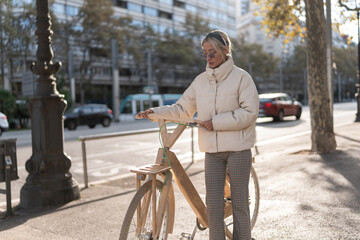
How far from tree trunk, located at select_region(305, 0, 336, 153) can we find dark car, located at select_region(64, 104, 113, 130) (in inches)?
760

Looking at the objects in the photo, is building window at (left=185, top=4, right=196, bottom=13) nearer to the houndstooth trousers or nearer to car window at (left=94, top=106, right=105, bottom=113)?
car window at (left=94, top=106, right=105, bottom=113)

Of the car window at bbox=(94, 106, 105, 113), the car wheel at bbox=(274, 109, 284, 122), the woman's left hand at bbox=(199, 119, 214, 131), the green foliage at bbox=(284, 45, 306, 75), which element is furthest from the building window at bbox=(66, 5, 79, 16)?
the woman's left hand at bbox=(199, 119, 214, 131)

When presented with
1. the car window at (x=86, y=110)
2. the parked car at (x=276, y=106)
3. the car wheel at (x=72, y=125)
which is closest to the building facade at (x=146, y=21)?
the car window at (x=86, y=110)

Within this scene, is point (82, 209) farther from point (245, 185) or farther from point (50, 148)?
point (245, 185)

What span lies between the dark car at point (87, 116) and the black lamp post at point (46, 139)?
65.4 ft

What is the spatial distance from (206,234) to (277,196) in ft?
5.32

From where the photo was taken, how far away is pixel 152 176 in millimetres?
2816

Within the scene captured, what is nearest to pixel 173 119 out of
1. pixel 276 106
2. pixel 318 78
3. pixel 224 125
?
pixel 224 125

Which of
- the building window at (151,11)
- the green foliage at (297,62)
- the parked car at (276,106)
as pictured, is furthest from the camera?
the green foliage at (297,62)

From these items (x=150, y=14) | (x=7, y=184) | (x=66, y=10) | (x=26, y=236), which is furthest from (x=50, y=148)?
(x=150, y=14)

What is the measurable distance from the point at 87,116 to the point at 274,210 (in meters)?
22.9

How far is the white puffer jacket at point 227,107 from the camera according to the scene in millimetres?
2895

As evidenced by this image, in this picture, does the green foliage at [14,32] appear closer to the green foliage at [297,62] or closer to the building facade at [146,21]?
the building facade at [146,21]

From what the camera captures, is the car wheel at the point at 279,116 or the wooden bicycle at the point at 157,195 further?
the car wheel at the point at 279,116
